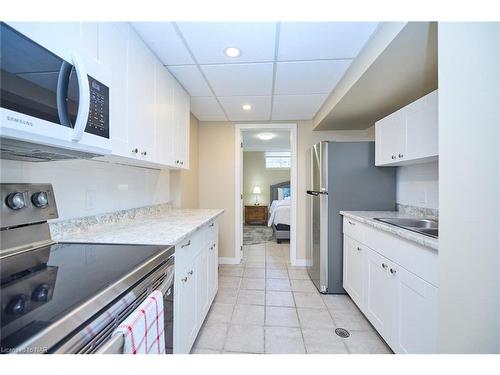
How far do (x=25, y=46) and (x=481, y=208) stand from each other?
1684mm

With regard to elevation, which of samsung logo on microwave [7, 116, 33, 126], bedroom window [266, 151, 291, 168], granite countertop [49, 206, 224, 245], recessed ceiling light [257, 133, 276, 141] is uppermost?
recessed ceiling light [257, 133, 276, 141]

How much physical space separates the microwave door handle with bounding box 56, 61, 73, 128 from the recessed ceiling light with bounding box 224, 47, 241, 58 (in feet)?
3.49

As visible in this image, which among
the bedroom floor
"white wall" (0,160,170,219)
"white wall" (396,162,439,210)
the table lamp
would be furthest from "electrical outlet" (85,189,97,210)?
the table lamp

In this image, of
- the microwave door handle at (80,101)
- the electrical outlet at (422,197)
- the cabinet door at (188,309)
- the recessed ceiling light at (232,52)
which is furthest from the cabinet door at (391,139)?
the microwave door handle at (80,101)

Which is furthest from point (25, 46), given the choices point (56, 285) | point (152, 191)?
point (152, 191)

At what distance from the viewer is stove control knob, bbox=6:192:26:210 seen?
925 mm

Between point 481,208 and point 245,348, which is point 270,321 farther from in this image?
point 481,208

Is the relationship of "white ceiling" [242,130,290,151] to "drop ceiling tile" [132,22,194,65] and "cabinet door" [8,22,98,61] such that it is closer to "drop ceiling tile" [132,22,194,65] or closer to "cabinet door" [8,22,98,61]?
"drop ceiling tile" [132,22,194,65]

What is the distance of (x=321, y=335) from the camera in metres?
1.72

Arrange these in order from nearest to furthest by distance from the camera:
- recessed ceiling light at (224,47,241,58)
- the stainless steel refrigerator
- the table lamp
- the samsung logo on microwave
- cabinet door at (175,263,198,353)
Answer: the samsung logo on microwave < cabinet door at (175,263,198,353) < recessed ceiling light at (224,47,241,58) < the stainless steel refrigerator < the table lamp

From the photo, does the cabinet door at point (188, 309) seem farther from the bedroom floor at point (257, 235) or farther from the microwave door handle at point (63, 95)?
the bedroom floor at point (257, 235)

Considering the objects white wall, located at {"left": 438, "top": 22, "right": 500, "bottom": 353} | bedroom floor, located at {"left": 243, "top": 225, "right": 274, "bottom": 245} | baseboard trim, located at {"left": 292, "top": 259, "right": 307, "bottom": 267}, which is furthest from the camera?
bedroom floor, located at {"left": 243, "top": 225, "right": 274, "bottom": 245}

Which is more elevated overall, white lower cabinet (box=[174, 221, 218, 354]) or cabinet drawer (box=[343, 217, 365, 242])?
cabinet drawer (box=[343, 217, 365, 242])

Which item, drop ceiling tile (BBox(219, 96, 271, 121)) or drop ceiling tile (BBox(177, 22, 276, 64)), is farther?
drop ceiling tile (BBox(219, 96, 271, 121))
